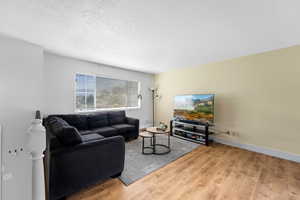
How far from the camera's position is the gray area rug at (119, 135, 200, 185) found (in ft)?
6.90

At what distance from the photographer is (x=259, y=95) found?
3021 mm

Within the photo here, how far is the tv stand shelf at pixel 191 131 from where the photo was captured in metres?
3.51

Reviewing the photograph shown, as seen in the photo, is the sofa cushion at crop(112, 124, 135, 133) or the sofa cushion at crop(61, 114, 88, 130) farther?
the sofa cushion at crop(112, 124, 135, 133)

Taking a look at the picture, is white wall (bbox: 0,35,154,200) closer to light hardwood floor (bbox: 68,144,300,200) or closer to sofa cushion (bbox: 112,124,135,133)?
light hardwood floor (bbox: 68,144,300,200)

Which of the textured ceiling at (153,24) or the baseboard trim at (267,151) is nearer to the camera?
the textured ceiling at (153,24)

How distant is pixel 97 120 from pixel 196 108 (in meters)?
2.87

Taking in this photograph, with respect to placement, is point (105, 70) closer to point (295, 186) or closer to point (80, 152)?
point (80, 152)

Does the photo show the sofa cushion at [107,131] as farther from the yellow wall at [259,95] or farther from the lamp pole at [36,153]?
the yellow wall at [259,95]

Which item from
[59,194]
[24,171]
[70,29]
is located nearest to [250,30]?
[70,29]

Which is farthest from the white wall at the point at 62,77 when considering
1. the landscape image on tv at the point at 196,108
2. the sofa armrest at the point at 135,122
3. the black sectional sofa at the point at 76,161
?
the landscape image on tv at the point at 196,108

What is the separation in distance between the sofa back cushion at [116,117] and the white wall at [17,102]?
178cm

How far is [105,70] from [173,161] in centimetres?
336

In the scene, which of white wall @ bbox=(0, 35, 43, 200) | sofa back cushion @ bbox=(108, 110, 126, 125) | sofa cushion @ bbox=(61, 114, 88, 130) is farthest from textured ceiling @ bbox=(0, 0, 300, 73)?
sofa back cushion @ bbox=(108, 110, 126, 125)

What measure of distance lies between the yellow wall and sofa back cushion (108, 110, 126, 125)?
2.57m
